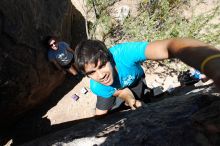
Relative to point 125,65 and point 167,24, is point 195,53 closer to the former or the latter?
point 125,65

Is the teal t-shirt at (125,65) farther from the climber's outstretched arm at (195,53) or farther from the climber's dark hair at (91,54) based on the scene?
the climber's outstretched arm at (195,53)

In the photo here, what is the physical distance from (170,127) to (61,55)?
122 inches

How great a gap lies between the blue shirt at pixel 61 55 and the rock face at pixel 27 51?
0.11 m

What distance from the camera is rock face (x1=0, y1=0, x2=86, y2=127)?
4020 millimetres

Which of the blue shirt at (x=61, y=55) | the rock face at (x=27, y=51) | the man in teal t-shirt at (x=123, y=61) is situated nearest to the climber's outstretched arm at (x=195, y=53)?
the man in teal t-shirt at (x=123, y=61)

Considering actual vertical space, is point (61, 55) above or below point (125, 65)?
below

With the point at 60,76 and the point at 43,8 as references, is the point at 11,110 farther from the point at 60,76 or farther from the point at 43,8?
the point at 43,8

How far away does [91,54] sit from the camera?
9.39ft

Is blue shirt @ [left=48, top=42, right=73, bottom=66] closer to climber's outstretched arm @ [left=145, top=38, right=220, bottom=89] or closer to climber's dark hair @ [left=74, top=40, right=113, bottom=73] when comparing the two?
climber's dark hair @ [left=74, top=40, right=113, bottom=73]

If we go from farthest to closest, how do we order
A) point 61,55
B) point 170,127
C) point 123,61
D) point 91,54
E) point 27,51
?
point 61,55, point 27,51, point 123,61, point 91,54, point 170,127

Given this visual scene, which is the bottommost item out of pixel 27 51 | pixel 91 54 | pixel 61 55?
pixel 61 55

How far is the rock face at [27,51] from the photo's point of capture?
4020mm

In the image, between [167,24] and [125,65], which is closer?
[125,65]

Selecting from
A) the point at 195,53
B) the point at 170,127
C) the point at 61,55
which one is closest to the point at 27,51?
the point at 61,55
